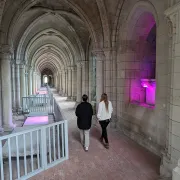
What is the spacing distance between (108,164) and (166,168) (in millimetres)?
1302

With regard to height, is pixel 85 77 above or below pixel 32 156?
above

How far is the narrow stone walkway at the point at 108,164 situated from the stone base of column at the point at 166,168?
5.9 inches

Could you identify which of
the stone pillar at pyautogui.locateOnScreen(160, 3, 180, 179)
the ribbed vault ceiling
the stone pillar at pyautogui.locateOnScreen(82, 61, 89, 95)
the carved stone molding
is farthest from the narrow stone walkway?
the stone pillar at pyautogui.locateOnScreen(82, 61, 89, 95)

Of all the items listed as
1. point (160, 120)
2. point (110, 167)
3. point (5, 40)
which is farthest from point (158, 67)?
point (5, 40)

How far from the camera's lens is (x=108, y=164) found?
4.07 m

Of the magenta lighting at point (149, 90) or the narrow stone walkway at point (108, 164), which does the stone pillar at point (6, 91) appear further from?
the magenta lighting at point (149, 90)

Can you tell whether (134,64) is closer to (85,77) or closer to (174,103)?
(174,103)

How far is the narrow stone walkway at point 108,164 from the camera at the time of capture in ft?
11.7

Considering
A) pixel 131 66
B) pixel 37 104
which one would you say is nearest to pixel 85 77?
pixel 37 104

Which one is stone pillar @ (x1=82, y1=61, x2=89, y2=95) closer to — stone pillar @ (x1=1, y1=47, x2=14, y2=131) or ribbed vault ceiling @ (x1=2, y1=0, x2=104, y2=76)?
ribbed vault ceiling @ (x1=2, y1=0, x2=104, y2=76)

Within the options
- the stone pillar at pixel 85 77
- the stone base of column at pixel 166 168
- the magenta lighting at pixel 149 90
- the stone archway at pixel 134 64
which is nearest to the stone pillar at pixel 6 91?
the stone archway at pixel 134 64

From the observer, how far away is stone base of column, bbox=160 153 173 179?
3434 millimetres

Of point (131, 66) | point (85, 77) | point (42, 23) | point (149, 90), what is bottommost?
point (149, 90)

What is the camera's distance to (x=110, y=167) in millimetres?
3928
